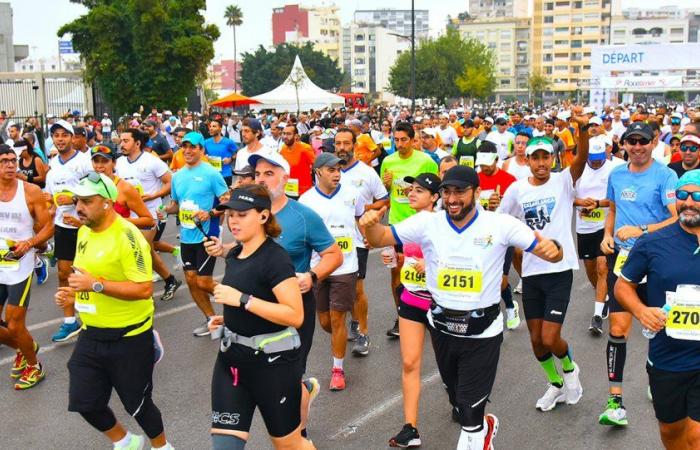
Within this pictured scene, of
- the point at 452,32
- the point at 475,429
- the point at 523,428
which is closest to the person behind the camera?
the point at 475,429

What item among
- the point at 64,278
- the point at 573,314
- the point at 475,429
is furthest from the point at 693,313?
the point at 64,278

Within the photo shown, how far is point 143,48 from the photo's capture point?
40000 mm

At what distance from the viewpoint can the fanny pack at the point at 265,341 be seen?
164 inches

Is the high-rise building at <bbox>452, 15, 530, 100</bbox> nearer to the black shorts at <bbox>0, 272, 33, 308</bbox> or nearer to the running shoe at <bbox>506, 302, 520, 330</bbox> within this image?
the running shoe at <bbox>506, 302, 520, 330</bbox>

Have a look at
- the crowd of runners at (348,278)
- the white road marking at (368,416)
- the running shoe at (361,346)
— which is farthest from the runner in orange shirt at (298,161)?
the white road marking at (368,416)

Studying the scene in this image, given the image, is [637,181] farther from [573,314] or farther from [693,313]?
[573,314]

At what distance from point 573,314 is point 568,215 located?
2908 millimetres

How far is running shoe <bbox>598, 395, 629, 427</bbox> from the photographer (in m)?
5.76

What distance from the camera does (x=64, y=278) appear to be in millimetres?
8523

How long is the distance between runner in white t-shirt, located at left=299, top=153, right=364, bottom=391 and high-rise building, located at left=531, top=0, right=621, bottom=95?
142911mm

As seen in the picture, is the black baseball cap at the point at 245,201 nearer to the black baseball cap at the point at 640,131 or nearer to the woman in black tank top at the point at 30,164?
the black baseball cap at the point at 640,131

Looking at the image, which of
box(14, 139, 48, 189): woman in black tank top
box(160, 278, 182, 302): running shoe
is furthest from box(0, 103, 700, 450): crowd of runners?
box(14, 139, 48, 189): woman in black tank top

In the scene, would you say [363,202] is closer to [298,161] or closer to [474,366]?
[474,366]

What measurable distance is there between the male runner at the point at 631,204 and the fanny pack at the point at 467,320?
150 centimetres
